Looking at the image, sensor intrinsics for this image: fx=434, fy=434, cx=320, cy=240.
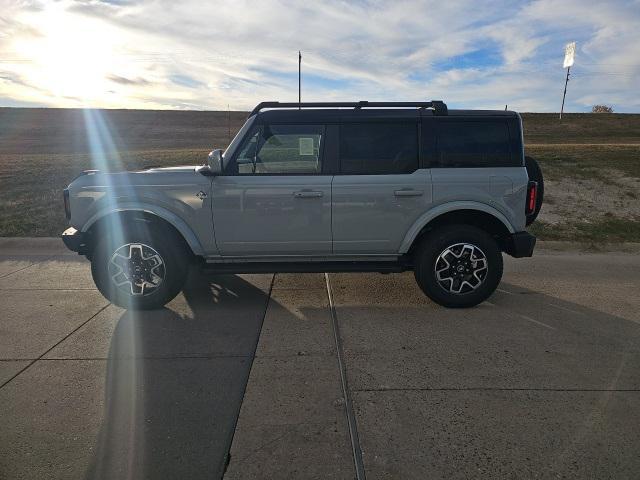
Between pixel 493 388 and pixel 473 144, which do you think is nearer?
pixel 493 388

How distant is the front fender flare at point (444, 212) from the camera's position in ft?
13.6

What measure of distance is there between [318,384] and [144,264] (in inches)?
86.3

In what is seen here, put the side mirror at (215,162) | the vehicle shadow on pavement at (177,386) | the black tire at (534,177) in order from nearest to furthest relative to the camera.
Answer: the vehicle shadow on pavement at (177,386)
the side mirror at (215,162)
the black tire at (534,177)

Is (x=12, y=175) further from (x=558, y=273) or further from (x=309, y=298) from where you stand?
(x=558, y=273)

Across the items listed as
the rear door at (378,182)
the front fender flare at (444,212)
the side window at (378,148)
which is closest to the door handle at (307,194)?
the rear door at (378,182)

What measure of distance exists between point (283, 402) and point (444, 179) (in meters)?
2.55

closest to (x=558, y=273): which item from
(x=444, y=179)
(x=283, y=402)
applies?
(x=444, y=179)

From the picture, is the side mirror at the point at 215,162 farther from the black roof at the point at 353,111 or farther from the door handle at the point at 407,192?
the door handle at the point at 407,192

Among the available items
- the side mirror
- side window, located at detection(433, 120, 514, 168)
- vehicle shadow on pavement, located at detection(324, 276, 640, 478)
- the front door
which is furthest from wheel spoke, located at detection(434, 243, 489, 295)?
the side mirror

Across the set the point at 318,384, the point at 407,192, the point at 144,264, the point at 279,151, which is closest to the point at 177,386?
the point at 318,384

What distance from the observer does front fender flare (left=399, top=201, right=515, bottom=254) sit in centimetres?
414

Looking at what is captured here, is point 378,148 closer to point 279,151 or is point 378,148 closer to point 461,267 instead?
point 279,151

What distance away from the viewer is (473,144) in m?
4.18

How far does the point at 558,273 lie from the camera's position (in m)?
5.46
